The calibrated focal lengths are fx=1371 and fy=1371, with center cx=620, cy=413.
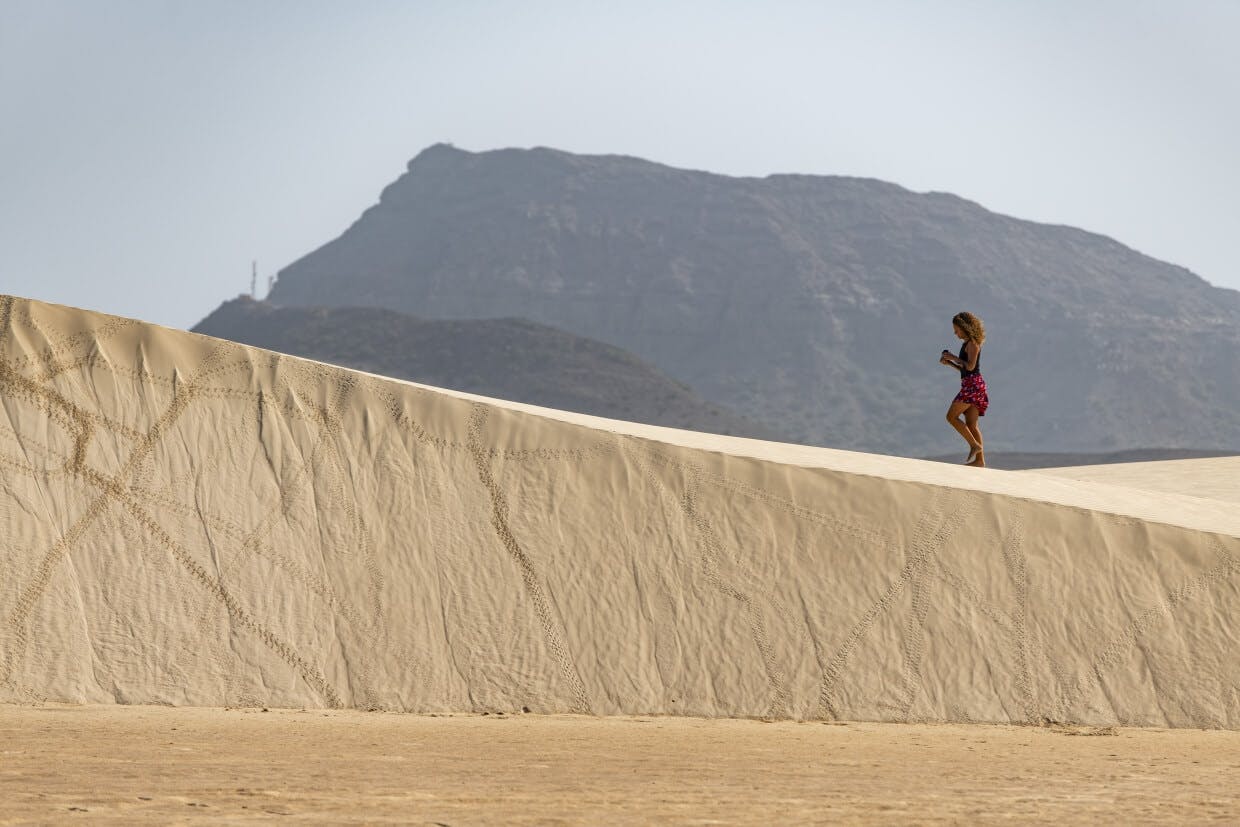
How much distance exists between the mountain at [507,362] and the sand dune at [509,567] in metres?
59.0

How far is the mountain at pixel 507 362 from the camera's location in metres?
71.8

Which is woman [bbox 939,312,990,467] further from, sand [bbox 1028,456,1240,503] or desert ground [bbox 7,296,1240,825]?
sand [bbox 1028,456,1240,503]

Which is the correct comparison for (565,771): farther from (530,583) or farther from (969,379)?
(969,379)

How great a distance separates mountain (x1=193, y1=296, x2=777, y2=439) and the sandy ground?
2405 inches

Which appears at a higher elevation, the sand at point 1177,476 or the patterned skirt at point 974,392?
the patterned skirt at point 974,392

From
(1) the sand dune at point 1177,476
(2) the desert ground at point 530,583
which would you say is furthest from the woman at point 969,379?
(1) the sand dune at point 1177,476

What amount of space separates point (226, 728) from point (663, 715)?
9.00 feet

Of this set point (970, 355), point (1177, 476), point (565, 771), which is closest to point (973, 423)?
point (970, 355)

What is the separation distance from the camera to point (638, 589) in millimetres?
9117

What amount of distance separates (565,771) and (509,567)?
306 cm

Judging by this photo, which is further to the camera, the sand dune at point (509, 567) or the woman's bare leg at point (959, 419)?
the woman's bare leg at point (959, 419)

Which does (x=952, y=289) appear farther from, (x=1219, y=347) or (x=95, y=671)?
(x=95, y=671)

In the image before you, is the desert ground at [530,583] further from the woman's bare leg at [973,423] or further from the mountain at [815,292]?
the mountain at [815,292]

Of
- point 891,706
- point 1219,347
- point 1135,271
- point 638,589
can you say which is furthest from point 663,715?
point 1135,271
